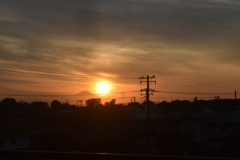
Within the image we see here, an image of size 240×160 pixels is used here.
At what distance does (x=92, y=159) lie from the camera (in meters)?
3.07

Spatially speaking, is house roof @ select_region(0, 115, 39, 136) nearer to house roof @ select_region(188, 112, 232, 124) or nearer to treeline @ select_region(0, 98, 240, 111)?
house roof @ select_region(188, 112, 232, 124)

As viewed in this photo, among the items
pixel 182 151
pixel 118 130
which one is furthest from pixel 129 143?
pixel 182 151

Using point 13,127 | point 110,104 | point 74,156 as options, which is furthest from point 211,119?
point 74,156

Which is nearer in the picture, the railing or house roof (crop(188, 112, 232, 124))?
the railing

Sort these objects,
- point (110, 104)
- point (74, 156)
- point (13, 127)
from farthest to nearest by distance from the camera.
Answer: point (110, 104), point (13, 127), point (74, 156)

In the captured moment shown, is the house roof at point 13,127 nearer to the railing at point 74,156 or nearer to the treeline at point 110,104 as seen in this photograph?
the railing at point 74,156

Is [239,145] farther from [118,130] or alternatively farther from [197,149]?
[118,130]

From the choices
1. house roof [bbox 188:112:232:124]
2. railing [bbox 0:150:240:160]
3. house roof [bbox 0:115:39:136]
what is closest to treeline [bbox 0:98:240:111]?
house roof [bbox 188:112:232:124]

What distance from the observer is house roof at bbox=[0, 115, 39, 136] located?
25.5 meters

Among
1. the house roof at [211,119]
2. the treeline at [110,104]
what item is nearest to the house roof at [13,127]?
the house roof at [211,119]

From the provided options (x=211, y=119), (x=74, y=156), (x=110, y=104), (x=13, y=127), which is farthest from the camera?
(x=110, y=104)

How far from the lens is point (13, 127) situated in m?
26.5

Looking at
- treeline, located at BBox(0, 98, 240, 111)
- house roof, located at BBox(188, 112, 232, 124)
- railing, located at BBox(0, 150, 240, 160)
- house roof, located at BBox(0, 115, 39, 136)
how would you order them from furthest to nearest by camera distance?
treeline, located at BBox(0, 98, 240, 111) → house roof, located at BBox(188, 112, 232, 124) → house roof, located at BBox(0, 115, 39, 136) → railing, located at BBox(0, 150, 240, 160)

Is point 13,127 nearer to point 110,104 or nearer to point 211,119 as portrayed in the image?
point 211,119
